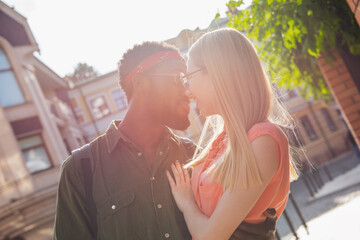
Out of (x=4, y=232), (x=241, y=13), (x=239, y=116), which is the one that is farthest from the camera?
(x=4, y=232)

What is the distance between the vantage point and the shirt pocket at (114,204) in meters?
2.27

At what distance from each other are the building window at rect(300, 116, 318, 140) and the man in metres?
28.6

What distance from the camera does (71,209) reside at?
231cm

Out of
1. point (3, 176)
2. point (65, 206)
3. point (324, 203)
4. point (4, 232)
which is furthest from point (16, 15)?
point (65, 206)

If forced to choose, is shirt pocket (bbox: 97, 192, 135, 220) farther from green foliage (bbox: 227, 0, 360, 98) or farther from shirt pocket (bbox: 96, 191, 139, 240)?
green foliage (bbox: 227, 0, 360, 98)

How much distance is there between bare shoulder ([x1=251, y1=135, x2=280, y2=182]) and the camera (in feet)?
5.41

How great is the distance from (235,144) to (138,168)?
0.90 metres

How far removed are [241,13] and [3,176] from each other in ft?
45.4

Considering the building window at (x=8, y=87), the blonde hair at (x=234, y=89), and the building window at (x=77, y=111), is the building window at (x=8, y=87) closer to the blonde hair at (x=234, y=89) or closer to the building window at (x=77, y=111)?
the building window at (x=77, y=111)

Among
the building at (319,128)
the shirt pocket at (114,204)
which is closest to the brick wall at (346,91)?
the shirt pocket at (114,204)

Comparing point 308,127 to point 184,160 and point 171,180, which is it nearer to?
point 184,160

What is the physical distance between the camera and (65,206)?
2342 mm

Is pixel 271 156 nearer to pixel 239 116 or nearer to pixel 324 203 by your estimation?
pixel 239 116

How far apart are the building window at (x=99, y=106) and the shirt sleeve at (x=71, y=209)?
27.2 metres
